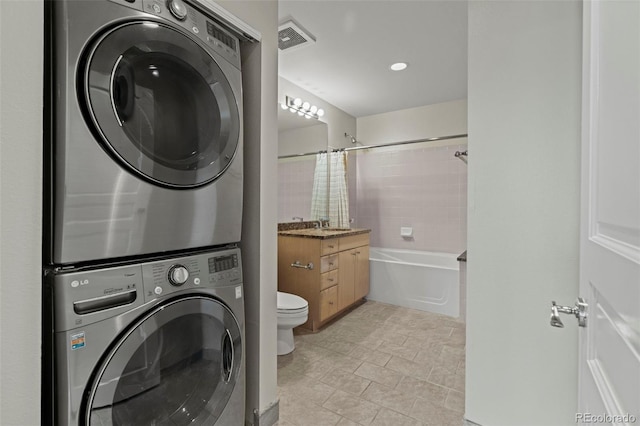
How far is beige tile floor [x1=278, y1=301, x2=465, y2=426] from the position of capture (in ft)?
5.64

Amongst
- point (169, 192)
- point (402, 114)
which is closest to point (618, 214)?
point (169, 192)

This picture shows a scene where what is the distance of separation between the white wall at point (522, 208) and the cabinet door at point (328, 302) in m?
1.52

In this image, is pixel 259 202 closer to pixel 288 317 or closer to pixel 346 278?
pixel 288 317

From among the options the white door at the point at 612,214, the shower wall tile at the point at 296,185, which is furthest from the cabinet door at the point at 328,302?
the white door at the point at 612,214

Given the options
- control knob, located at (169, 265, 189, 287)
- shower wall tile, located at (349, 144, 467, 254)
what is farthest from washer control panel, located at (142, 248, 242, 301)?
shower wall tile, located at (349, 144, 467, 254)

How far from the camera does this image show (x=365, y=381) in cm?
204

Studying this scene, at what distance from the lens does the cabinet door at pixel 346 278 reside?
10.4ft

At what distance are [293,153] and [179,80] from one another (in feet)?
8.41

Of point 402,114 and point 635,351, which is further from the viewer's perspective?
point 402,114

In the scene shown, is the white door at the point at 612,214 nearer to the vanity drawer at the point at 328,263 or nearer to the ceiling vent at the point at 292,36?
the ceiling vent at the point at 292,36

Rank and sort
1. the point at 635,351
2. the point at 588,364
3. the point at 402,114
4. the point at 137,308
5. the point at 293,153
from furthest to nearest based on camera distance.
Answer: the point at 402,114, the point at 293,153, the point at 137,308, the point at 588,364, the point at 635,351

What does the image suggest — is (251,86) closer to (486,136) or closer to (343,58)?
(486,136)

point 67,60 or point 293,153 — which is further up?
point 293,153

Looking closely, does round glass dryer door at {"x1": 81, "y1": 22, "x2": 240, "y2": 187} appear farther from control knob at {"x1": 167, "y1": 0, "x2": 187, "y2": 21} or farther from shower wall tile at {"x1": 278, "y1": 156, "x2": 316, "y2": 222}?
shower wall tile at {"x1": 278, "y1": 156, "x2": 316, "y2": 222}
